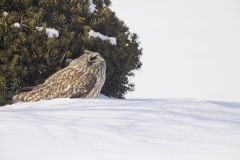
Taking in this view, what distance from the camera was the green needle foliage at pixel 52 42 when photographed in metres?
8.82

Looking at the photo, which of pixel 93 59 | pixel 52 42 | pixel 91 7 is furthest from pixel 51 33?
pixel 91 7

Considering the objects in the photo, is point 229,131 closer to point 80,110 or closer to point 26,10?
point 80,110

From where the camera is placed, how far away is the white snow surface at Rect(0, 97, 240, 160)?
3273 millimetres

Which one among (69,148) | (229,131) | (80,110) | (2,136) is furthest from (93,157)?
(80,110)

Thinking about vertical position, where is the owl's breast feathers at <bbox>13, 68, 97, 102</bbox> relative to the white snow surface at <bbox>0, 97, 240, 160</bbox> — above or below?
above

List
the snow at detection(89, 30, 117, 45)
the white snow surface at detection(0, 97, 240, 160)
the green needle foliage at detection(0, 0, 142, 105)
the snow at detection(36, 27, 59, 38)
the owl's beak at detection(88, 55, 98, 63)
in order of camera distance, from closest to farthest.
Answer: the white snow surface at detection(0, 97, 240, 160) → the owl's beak at detection(88, 55, 98, 63) → the green needle foliage at detection(0, 0, 142, 105) → the snow at detection(36, 27, 59, 38) → the snow at detection(89, 30, 117, 45)

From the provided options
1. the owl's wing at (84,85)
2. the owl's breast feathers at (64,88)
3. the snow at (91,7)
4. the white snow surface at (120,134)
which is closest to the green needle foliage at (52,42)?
the snow at (91,7)

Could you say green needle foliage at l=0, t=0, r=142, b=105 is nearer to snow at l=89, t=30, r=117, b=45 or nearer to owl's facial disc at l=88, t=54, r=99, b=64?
snow at l=89, t=30, r=117, b=45

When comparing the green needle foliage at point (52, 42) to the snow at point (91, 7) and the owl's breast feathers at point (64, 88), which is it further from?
the owl's breast feathers at point (64, 88)

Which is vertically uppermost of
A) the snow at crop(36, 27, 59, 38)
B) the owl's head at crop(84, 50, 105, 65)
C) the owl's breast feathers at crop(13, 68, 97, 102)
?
the snow at crop(36, 27, 59, 38)

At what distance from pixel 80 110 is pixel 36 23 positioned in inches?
181

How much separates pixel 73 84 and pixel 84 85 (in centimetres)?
16

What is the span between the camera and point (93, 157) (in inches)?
127

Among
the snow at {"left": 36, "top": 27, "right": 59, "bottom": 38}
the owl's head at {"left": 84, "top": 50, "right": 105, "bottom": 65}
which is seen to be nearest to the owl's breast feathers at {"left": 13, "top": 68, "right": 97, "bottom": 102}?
the owl's head at {"left": 84, "top": 50, "right": 105, "bottom": 65}
